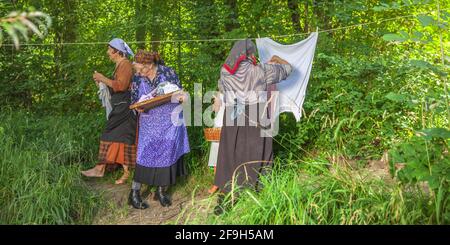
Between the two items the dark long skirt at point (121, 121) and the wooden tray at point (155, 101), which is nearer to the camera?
the wooden tray at point (155, 101)

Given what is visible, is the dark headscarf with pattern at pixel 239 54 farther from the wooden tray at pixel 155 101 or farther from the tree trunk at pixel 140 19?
the tree trunk at pixel 140 19

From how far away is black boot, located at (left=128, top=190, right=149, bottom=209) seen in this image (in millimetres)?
4789

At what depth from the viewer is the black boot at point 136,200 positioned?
4789mm

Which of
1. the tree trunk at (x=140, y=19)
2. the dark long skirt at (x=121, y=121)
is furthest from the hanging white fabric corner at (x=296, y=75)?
the tree trunk at (x=140, y=19)

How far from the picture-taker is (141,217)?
461cm

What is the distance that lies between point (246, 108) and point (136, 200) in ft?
4.88

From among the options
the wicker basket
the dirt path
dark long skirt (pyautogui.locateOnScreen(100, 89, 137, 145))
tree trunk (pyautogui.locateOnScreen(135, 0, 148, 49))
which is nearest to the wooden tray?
the wicker basket

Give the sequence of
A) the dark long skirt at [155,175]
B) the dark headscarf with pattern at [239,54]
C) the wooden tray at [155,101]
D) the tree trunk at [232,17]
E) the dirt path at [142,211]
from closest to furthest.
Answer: the dark headscarf with pattern at [239,54], the dirt path at [142,211], the wooden tray at [155,101], the dark long skirt at [155,175], the tree trunk at [232,17]

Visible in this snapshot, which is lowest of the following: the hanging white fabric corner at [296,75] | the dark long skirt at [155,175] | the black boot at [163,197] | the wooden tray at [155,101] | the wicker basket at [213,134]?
the black boot at [163,197]

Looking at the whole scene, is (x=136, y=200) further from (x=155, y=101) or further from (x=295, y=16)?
(x=295, y=16)

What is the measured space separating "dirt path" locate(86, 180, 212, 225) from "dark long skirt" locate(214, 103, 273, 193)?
13.1 inches

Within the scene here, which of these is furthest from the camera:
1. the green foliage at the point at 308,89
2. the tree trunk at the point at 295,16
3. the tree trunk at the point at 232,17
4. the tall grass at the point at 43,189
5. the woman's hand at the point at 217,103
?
the tree trunk at the point at 295,16

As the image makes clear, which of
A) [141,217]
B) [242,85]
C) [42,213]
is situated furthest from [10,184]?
[242,85]

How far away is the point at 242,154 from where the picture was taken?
14.6 ft
